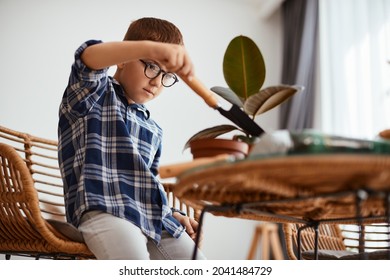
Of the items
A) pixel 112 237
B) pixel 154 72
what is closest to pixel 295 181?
pixel 112 237

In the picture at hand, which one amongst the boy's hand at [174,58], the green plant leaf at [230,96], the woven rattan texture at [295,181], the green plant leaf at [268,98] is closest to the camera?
the woven rattan texture at [295,181]

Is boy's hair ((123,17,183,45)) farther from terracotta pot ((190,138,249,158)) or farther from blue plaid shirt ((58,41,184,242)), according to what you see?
terracotta pot ((190,138,249,158))

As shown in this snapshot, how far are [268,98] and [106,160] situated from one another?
38 cm

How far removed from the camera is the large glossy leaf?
960 mm

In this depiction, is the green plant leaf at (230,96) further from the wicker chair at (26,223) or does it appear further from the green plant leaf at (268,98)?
the wicker chair at (26,223)

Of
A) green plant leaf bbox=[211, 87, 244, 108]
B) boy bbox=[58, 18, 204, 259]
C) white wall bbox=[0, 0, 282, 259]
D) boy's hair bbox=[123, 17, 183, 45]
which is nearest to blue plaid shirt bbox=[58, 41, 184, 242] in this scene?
boy bbox=[58, 18, 204, 259]

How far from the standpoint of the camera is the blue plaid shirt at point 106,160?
41.3 inches

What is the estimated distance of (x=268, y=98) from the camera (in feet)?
2.96

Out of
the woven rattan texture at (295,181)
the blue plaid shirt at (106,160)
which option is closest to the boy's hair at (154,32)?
the blue plaid shirt at (106,160)

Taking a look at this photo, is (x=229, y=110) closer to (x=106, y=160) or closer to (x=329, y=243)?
(x=106, y=160)

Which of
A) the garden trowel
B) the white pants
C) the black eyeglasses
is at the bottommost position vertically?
the white pants

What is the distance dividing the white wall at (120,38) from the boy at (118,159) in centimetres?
109
